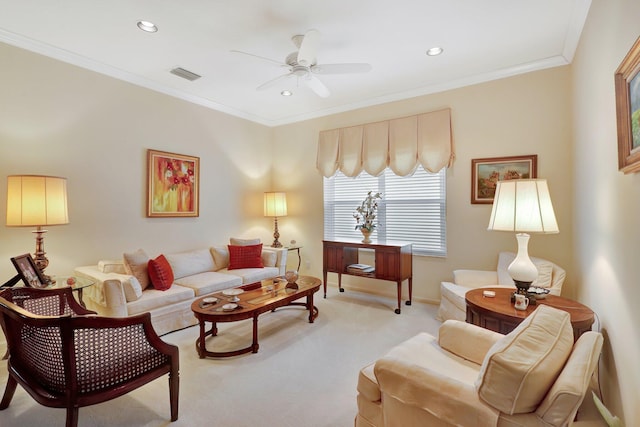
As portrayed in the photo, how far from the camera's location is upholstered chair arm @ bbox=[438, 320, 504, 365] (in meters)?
1.78

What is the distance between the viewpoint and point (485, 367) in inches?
47.6

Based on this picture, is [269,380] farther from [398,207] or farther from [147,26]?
[147,26]

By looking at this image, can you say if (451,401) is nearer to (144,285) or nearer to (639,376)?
(639,376)

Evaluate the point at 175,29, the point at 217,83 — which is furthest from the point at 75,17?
the point at 217,83

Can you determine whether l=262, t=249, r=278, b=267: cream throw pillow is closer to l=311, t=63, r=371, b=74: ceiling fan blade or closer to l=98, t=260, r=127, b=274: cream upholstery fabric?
l=98, t=260, r=127, b=274: cream upholstery fabric

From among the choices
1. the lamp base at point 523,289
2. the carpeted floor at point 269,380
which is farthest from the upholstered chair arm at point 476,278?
the lamp base at point 523,289

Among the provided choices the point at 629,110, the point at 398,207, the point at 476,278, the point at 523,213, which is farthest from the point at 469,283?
the point at 629,110

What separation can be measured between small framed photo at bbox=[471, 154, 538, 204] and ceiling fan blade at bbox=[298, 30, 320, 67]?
94.5 inches

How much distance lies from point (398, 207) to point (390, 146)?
35.3 inches

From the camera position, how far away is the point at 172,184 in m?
4.20

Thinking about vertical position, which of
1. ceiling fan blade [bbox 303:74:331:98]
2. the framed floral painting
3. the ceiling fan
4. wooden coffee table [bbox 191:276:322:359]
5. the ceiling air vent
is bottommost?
wooden coffee table [bbox 191:276:322:359]

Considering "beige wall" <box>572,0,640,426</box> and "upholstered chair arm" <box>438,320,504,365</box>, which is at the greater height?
"beige wall" <box>572,0,640,426</box>

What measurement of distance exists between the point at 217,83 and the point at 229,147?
117 cm

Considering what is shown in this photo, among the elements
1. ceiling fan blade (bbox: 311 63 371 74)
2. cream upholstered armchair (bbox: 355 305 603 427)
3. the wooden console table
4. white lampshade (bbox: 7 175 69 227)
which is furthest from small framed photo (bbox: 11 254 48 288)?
the wooden console table
